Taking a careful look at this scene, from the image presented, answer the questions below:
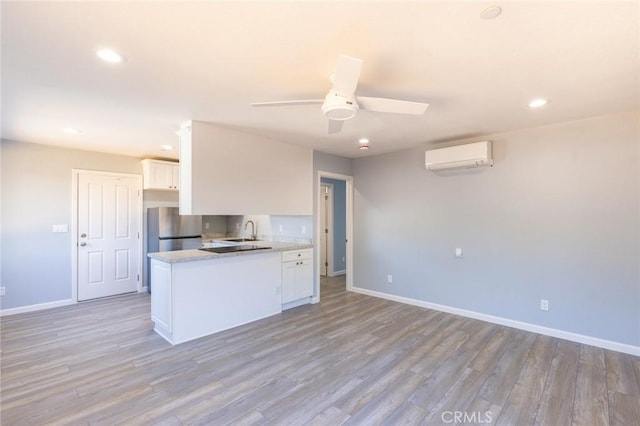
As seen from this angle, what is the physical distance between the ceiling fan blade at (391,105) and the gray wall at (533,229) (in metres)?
2.29

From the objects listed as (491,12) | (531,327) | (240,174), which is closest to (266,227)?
(240,174)

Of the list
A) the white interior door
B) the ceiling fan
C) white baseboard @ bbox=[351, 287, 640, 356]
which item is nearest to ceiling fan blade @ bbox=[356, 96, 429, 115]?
the ceiling fan

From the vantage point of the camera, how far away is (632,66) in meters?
2.11

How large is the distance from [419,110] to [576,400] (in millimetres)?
2496

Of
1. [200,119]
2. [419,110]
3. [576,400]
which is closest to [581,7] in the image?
[419,110]

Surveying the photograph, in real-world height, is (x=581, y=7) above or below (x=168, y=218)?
above

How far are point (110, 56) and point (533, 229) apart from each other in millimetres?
4448

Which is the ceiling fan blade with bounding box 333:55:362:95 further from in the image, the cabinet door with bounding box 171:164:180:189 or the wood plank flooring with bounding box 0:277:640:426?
the cabinet door with bounding box 171:164:180:189

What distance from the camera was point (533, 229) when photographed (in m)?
3.60

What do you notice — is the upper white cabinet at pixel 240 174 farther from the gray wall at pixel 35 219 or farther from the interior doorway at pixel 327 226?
the gray wall at pixel 35 219

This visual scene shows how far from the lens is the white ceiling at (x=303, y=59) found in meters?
1.56

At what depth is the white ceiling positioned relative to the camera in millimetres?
1559

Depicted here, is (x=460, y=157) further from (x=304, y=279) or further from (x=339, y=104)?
(x=304, y=279)

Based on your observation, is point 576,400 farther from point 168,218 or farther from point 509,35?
point 168,218
